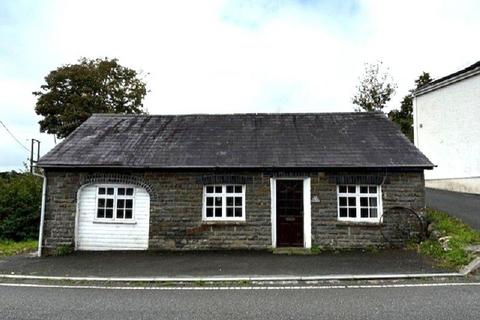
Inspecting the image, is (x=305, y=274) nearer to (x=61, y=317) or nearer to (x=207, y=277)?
(x=207, y=277)

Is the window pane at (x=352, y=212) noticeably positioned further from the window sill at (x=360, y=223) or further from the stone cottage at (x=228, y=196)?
the window sill at (x=360, y=223)

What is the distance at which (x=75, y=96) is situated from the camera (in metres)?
32.2

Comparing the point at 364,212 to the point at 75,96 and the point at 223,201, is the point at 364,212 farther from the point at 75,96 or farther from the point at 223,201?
the point at 75,96

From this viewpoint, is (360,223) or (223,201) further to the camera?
(223,201)

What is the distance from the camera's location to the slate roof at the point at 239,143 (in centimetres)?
1235

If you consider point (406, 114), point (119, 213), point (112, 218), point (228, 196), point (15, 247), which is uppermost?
point (406, 114)

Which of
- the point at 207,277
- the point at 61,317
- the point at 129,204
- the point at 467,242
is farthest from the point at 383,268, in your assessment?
the point at 129,204

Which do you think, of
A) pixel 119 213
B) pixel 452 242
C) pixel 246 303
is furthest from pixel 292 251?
pixel 119 213

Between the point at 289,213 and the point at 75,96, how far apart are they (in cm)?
2664

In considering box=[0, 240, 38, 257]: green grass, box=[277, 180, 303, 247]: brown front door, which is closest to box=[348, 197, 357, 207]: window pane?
box=[277, 180, 303, 247]: brown front door

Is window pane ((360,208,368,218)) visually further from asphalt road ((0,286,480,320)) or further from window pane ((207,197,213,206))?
asphalt road ((0,286,480,320))

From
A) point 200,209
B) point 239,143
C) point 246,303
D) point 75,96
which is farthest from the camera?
point 75,96

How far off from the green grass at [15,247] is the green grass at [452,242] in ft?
43.7

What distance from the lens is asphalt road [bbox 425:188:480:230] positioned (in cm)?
1299
